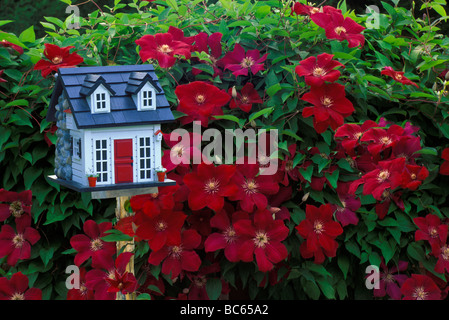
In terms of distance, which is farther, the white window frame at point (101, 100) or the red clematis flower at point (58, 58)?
the red clematis flower at point (58, 58)

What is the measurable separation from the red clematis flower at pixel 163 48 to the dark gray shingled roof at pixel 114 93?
261 mm

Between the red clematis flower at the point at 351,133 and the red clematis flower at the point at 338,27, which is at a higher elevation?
the red clematis flower at the point at 338,27

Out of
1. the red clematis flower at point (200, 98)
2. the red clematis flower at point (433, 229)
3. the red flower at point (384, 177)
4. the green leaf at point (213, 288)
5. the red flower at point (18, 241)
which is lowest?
the green leaf at point (213, 288)

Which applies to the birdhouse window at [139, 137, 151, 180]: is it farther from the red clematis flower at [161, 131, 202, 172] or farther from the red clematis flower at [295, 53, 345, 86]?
the red clematis flower at [295, 53, 345, 86]

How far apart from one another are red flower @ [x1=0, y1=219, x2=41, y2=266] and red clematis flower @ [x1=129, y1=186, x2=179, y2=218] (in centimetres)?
54

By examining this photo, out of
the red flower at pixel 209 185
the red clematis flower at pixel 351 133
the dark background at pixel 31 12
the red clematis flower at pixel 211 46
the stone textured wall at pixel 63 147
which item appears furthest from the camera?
the dark background at pixel 31 12

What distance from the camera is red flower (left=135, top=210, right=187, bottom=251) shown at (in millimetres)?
2006

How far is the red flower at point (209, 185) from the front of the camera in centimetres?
199

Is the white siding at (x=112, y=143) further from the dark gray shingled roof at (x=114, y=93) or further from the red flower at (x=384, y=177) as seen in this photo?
the red flower at (x=384, y=177)

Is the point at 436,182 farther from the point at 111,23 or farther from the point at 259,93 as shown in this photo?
the point at 111,23

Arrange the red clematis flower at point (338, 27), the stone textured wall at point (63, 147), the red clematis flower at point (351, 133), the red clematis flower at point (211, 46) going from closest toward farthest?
the stone textured wall at point (63, 147) < the red clematis flower at point (351, 133) < the red clematis flower at point (338, 27) < the red clematis flower at point (211, 46)

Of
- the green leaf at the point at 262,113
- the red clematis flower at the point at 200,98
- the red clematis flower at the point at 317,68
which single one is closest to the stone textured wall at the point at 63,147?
the red clematis flower at the point at 200,98

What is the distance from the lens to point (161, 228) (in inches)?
80.0

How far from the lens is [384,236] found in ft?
7.43
